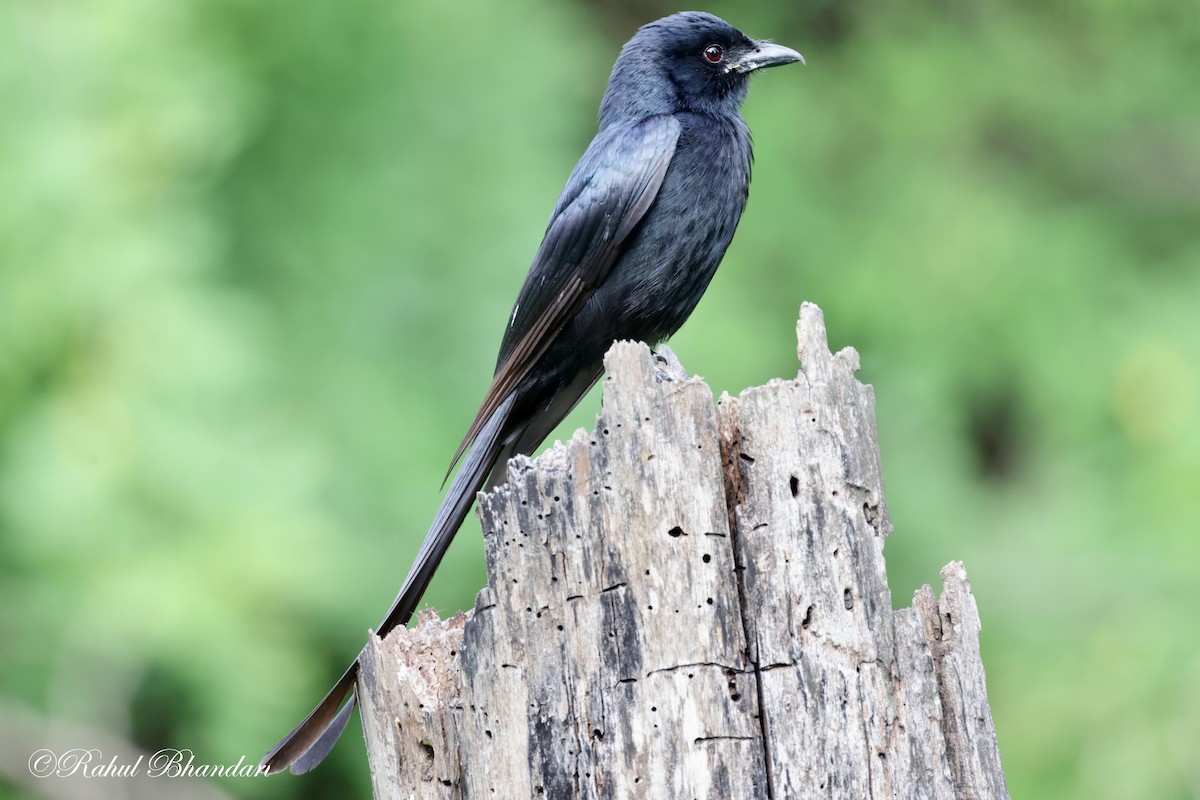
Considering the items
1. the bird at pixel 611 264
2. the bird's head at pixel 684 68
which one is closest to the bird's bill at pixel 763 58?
the bird's head at pixel 684 68

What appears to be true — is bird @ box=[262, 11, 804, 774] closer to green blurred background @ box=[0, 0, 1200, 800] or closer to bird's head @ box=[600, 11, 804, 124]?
bird's head @ box=[600, 11, 804, 124]

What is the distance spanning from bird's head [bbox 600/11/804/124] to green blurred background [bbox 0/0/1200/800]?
1.81 m

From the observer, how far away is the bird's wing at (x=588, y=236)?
14.1 feet

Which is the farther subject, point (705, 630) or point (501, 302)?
point (501, 302)

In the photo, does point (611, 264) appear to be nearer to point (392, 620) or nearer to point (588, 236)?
point (588, 236)

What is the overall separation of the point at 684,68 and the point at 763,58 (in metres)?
0.35

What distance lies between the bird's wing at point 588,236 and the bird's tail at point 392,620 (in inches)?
10.8

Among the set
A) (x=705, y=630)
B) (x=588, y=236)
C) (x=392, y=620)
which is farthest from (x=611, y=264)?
(x=705, y=630)

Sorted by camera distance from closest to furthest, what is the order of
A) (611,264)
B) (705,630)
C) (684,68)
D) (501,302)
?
(705,630)
(611,264)
(684,68)
(501,302)

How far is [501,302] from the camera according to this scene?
6.77 m

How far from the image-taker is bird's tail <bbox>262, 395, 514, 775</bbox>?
11.2 ft

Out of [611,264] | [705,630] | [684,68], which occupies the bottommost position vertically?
[705,630]

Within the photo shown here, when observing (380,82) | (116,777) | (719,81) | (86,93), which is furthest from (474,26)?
(116,777)

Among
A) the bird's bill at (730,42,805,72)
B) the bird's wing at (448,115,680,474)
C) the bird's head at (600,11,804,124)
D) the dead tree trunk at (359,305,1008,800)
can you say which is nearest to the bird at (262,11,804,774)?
the bird's wing at (448,115,680,474)
